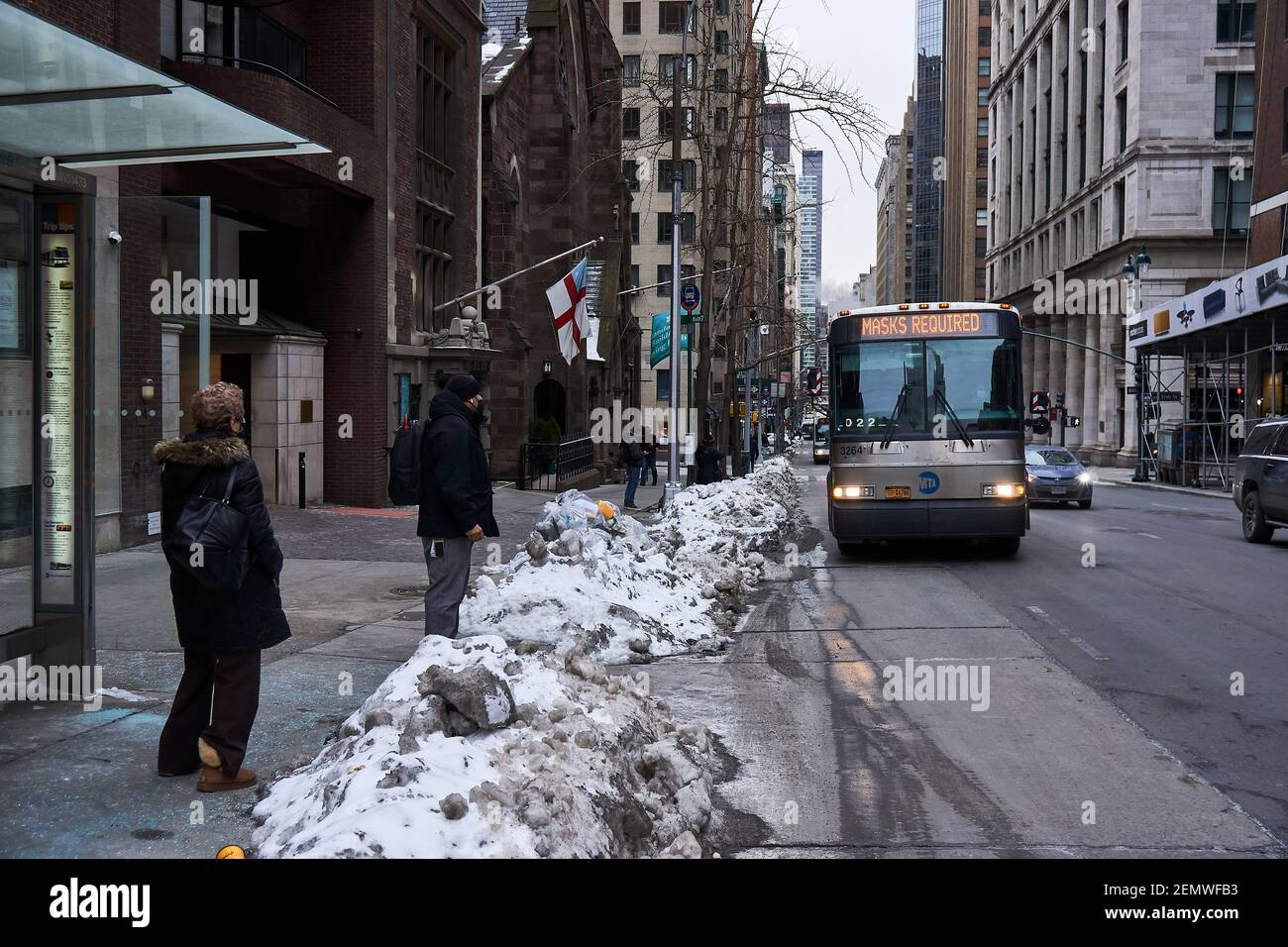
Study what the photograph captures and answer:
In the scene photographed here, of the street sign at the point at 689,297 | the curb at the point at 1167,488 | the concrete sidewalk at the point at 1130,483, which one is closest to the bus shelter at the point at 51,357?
the street sign at the point at 689,297

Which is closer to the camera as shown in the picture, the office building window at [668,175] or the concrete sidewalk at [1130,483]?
the office building window at [668,175]

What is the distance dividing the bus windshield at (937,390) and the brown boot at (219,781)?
11.5 metres

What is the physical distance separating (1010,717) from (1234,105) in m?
58.9

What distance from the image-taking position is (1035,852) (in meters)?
5.25

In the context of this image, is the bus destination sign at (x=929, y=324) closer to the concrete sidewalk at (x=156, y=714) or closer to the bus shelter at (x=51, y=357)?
the concrete sidewalk at (x=156, y=714)

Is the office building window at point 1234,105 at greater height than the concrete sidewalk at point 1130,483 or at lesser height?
greater

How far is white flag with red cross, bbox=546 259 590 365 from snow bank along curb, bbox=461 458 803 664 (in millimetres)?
12485

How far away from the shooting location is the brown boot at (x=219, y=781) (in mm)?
5801

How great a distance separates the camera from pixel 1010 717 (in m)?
7.74

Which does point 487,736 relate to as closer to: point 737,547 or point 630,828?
point 630,828

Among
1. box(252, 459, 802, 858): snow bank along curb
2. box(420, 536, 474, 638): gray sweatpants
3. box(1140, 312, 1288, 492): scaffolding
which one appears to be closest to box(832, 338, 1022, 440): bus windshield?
box(420, 536, 474, 638): gray sweatpants

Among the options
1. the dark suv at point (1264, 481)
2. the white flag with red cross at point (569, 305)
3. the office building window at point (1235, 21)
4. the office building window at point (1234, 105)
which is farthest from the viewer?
the office building window at point (1234, 105)

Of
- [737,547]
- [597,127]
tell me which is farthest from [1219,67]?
[737,547]

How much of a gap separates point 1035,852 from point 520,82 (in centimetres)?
3522
